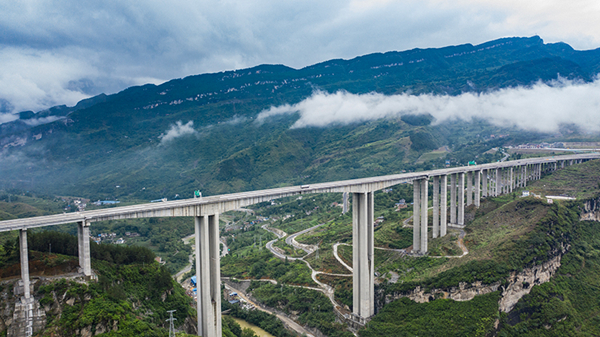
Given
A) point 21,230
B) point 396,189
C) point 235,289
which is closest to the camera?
point 21,230

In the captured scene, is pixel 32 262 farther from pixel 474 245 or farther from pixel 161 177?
pixel 161 177

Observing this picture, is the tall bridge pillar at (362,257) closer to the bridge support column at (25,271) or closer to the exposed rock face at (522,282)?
the exposed rock face at (522,282)

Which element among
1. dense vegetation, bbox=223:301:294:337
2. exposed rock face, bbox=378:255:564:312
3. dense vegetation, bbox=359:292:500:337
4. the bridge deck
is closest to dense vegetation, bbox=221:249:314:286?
dense vegetation, bbox=223:301:294:337

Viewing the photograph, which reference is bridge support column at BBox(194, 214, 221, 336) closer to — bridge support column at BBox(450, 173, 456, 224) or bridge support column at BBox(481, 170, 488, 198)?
bridge support column at BBox(450, 173, 456, 224)

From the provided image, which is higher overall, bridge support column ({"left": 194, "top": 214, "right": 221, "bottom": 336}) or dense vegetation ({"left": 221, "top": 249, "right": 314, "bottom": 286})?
bridge support column ({"left": 194, "top": 214, "right": 221, "bottom": 336})

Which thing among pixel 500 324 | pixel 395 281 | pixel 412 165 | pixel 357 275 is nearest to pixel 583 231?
pixel 500 324

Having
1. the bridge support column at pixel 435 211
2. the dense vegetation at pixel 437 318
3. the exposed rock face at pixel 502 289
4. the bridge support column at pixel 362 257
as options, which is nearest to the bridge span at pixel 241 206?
the bridge support column at pixel 362 257

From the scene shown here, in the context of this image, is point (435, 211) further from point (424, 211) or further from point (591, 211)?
point (591, 211)
